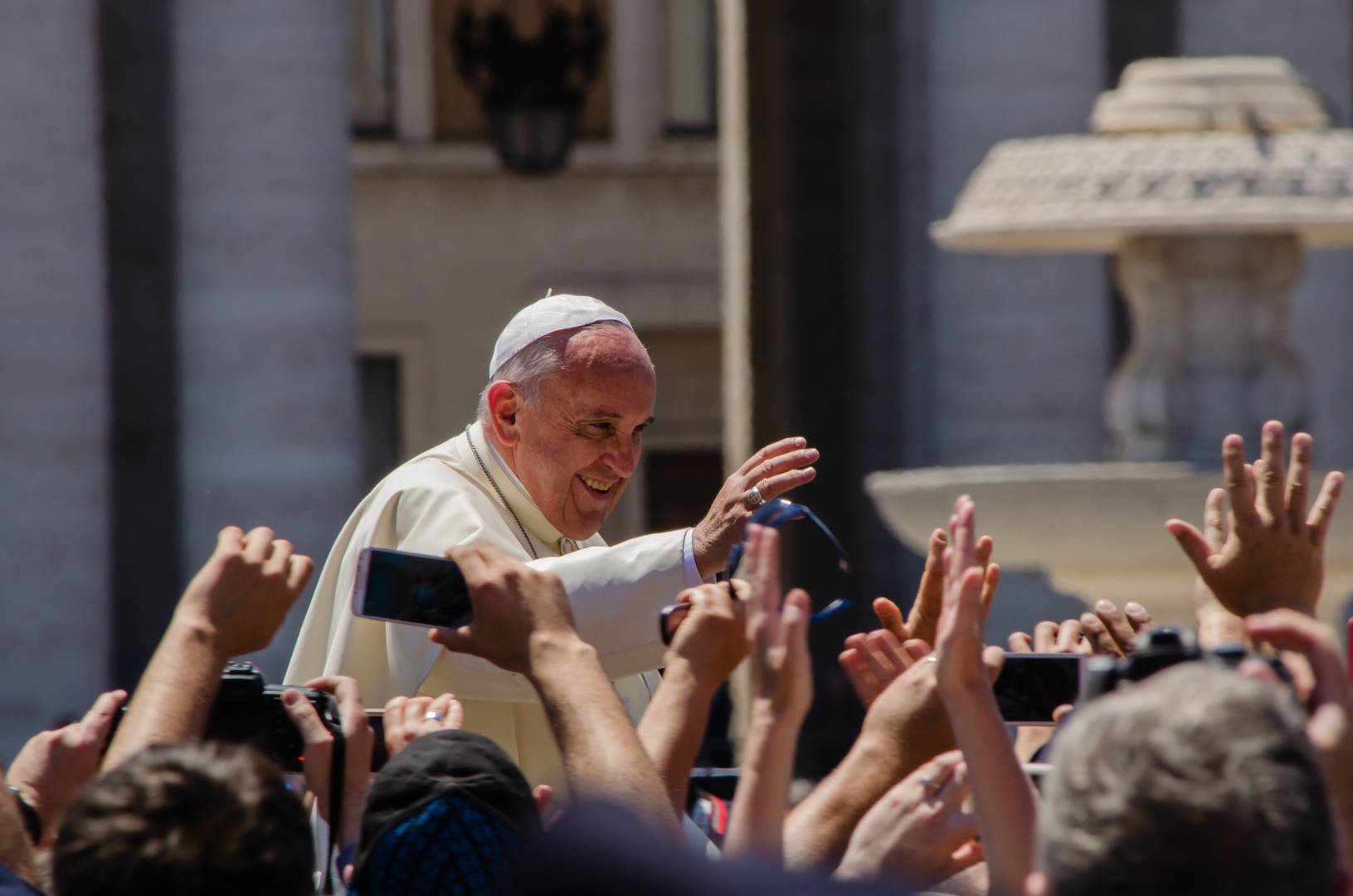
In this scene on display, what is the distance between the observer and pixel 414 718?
8.59 ft

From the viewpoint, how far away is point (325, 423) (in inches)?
358

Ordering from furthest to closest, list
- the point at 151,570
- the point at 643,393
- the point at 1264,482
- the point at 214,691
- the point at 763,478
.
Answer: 1. the point at 151,570
2. the point at 643,393
3. the point at 763,478
4. the point at 1264,482
5. the point at 214,691

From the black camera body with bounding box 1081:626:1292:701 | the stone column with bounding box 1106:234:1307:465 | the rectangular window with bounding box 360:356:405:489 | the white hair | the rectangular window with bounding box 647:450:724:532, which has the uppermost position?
the white hair

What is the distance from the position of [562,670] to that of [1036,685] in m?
0.62

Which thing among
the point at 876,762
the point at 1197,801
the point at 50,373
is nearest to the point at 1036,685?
the point at 876,762

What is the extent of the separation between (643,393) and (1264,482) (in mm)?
1264

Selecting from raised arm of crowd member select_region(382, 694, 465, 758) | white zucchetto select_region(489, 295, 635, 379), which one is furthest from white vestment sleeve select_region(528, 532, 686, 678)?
raised arm of crowd member select_region(382, 694, 465, 758)

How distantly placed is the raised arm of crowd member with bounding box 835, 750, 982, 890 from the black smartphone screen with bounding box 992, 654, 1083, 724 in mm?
176

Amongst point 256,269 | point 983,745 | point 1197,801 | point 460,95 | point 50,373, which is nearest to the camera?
point 1197,801

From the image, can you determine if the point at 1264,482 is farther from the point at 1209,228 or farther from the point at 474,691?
the point at 1209,228

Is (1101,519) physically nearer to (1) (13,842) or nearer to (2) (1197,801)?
(1) (13,842)

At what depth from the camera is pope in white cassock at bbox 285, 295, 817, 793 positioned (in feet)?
11.0

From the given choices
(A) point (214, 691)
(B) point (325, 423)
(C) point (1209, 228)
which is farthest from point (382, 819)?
(B) point (325, 423)

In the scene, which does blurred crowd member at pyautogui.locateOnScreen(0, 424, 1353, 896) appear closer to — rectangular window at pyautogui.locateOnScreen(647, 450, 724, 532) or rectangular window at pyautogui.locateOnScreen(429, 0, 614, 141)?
rectangular window at pyautogui.locateOnScreen(429, 0, 614, 141)
